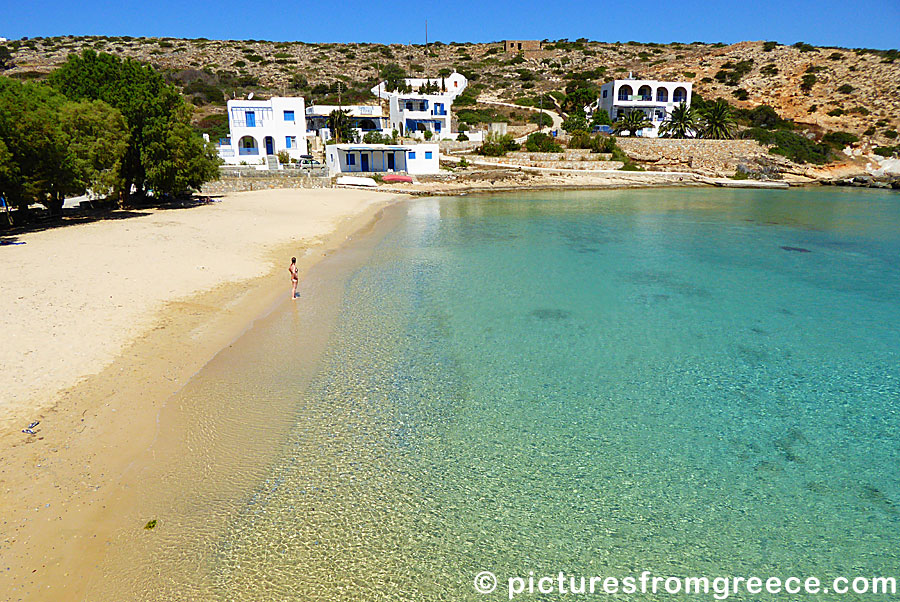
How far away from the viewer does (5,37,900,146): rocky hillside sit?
86.2m

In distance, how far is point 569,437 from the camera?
1010 cm

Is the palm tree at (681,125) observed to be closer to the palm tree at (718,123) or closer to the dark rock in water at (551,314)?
the palm tree at (718,123)

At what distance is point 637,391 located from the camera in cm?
1205

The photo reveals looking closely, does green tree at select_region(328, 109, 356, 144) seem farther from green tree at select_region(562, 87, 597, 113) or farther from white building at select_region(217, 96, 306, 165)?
green tree at select_region(562, 87, 597, 113)

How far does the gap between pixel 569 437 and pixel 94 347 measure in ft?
34.6

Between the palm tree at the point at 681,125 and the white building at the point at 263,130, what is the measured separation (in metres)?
50.6

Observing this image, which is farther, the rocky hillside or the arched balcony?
the rocky hillside

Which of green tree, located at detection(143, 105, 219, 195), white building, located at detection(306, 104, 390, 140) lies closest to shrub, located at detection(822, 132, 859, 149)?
white building, located at detection(306, 104, 390, 140)

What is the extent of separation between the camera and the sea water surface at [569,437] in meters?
7.17

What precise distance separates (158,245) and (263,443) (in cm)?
1690

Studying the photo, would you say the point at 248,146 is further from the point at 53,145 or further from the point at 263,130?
the point at 53,145

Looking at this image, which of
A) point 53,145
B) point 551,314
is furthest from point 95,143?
point 551,314

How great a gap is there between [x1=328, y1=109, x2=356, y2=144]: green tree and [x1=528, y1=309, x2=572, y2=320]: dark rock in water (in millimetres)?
52504

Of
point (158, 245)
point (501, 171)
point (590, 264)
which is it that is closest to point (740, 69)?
point (501, 171)
